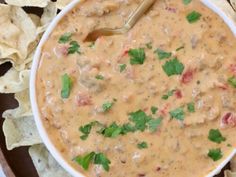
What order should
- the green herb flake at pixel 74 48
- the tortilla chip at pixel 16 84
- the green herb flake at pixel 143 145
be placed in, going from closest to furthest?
the green herb flake at pixel 143 145 → the green herb flake at pixel 74 48 → the tortilla chip at pixel 16 84

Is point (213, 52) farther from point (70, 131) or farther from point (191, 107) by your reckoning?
point (70, 131)

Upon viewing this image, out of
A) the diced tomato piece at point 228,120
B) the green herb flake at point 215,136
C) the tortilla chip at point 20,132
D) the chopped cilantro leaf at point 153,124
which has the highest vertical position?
the diced tomato piece at point 228,120

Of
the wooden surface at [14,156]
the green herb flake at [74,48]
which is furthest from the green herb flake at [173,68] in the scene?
the wooden surface at [14,156]

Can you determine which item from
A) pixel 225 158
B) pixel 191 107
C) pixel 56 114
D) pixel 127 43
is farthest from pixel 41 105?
pixel 225 158

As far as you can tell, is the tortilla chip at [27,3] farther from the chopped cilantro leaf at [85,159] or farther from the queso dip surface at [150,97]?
the chopped cilantro leaf at [85,159]

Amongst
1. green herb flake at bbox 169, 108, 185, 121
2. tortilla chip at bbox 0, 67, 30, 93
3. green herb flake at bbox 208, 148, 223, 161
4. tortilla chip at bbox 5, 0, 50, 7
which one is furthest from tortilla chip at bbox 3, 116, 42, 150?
green herb flake at bbox 208, 148, 223, 161

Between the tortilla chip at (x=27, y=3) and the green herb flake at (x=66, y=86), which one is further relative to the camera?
the tortilla chip at (x=27, y=3)

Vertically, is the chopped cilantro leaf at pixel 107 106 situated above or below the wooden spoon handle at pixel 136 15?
below
